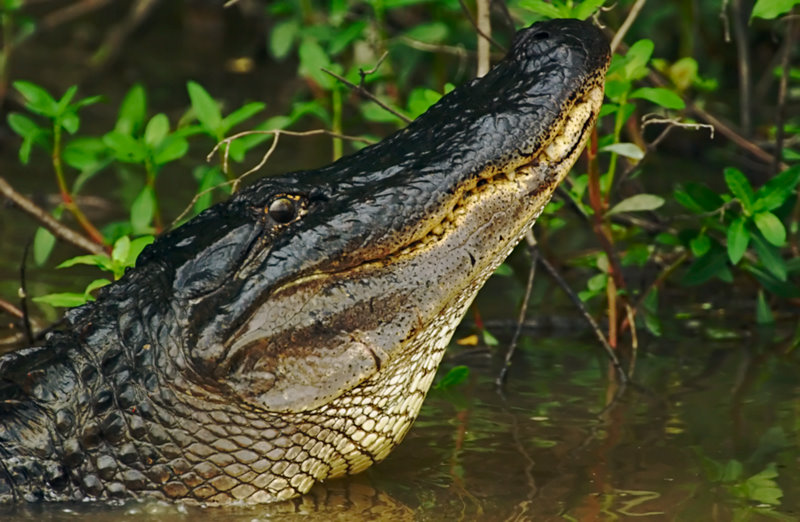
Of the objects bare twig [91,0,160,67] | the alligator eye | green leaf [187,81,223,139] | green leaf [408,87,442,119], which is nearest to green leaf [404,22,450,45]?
green leaf [408,87,442,119]

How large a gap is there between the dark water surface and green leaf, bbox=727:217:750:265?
0.46m

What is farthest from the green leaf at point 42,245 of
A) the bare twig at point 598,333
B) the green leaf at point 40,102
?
the bare twig at point 598,333

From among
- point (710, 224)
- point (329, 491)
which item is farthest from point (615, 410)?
point (329, 491)

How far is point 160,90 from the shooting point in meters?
7.45

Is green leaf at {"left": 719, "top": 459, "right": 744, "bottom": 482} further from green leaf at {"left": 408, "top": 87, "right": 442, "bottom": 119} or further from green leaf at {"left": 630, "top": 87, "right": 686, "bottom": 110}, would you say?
green leaf at {"left": 408, "top": 87, "right": 442, "bottom": 119}

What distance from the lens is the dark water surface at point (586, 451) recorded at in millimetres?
2734

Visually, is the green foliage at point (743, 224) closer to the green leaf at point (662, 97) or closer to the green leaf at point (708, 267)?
the green leaf at point (708, 267)

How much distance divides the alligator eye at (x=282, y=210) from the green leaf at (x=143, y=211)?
1057mm

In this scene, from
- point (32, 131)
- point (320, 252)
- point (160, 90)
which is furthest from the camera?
point (160, 90)

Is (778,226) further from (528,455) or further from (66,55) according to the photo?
(66,55)

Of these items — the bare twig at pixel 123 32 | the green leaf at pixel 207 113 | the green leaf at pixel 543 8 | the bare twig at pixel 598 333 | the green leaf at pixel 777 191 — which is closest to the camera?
the green leaf at pixel 543 8

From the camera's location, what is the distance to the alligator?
101 inches

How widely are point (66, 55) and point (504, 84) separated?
6.15 metres

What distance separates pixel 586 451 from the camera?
312 cm
